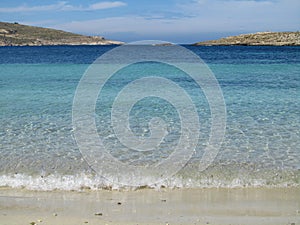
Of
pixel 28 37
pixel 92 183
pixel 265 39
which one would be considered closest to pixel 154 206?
pixel 92 183

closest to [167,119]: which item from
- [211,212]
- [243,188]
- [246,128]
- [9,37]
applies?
[246,128]

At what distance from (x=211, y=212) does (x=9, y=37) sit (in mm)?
177290

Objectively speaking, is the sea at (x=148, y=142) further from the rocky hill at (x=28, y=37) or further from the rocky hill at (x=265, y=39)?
the rocky hill at (x=28, y=37)

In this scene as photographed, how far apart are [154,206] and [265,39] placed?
13028 centimetres

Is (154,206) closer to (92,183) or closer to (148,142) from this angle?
(92,183)

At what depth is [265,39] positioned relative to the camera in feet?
427

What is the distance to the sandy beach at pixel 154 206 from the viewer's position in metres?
6.55

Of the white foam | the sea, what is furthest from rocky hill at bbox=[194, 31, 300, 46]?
the white foam

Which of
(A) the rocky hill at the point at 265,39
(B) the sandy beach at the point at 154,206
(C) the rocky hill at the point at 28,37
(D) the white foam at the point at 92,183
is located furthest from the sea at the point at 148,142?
(C) the rocky hill at the point at 28,37

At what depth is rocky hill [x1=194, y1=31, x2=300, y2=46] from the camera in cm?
12488

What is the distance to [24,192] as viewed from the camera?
8039 millimetres

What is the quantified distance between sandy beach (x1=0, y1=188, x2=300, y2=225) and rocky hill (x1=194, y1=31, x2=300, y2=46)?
121417mm

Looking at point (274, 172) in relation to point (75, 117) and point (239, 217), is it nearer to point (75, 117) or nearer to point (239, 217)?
point (239, 217)

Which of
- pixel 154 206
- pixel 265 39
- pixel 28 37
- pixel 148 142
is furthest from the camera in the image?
pixel 28 37
